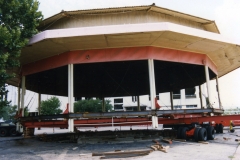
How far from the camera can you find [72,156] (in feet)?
34.9

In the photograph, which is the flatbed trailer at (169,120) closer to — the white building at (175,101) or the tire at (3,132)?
the tire at (3,132)

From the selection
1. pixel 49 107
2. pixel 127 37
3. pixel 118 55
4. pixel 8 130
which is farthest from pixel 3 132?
pixel 49 107

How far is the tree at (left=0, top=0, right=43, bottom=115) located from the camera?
41.3ft

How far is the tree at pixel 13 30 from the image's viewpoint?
12579 mm

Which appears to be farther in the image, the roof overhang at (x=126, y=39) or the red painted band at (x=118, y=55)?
the red painted band at (x=118, y=55)

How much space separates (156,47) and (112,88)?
13597 millimetres

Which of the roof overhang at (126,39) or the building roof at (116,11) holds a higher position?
the building roof at (116,11)

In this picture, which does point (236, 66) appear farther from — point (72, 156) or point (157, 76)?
point (72, 156)

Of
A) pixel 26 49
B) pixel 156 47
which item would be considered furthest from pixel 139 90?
pixel 26 49

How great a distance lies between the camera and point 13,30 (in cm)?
1295

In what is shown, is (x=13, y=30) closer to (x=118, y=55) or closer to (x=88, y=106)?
(x=118, y=55)

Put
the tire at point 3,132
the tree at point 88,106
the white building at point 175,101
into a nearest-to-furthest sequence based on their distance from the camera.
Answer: the tire at point 3,132 → the tree at point 88,106 → the white building at point 175,101

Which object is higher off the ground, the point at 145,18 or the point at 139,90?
the point at 145,18

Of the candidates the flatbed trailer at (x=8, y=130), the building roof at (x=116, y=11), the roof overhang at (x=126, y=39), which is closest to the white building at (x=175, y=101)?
the flatbed trailer at (x=8, y=130)
